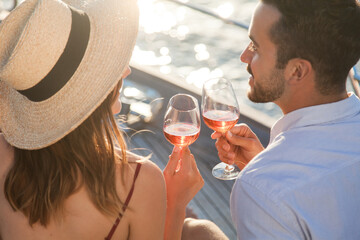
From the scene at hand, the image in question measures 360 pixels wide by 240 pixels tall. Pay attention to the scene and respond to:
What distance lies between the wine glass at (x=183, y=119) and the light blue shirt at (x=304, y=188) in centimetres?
58

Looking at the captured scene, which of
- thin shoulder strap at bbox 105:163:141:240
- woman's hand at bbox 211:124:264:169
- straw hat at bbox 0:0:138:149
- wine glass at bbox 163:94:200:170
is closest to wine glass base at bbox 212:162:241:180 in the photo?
woman's hand at bbox 211:124:264:169

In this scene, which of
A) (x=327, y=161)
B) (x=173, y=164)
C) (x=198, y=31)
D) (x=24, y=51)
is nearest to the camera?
(x=24, y=51)

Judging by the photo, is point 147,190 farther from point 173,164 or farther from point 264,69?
point 264,69

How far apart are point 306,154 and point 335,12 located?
60 cm

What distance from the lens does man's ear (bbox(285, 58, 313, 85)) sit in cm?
187

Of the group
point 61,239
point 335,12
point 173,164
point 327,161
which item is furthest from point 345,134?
point 61,239

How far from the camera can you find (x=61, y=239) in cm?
157

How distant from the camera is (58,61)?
4.97ft

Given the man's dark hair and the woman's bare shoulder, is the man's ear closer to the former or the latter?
the man's dark hair

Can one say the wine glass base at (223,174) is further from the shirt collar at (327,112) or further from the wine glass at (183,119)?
the shirt collar at (327,112)

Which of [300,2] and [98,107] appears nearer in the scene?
[98,107]

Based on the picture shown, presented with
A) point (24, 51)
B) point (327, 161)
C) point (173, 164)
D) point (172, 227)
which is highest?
point (24, 51)

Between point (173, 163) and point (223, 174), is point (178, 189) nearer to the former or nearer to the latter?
point (173, 163)

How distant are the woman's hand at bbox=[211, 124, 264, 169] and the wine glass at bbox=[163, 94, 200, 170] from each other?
244 millimetres
